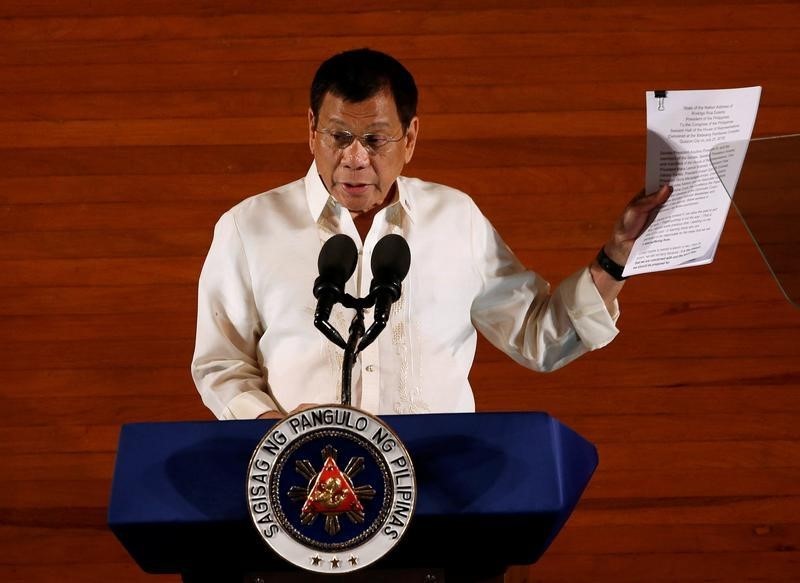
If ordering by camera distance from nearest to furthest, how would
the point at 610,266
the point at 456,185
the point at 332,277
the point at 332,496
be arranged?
the point at 332,496 → the point at 332,277 → the point at 610,266 → the point at 456,185

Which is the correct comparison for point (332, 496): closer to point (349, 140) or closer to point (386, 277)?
point (386, 277)

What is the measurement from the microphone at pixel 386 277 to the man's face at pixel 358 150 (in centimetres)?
40

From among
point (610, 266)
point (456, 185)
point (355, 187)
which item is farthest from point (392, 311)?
point (456, 185)

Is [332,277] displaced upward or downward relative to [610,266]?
upward

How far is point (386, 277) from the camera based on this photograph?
4.64 ft

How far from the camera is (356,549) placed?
1.28 metres

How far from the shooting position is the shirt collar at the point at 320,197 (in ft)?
6.44

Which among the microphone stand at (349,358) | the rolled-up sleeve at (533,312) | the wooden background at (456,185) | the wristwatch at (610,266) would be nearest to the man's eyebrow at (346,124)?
the rolled-up sleeve at (533,312)

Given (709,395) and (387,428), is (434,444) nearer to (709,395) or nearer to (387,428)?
(387,428)

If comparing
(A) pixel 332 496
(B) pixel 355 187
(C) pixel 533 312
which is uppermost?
(B) pixel 355 187

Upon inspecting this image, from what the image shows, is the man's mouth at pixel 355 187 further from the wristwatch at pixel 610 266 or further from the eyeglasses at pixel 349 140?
the wristwatch at pixel 610 266

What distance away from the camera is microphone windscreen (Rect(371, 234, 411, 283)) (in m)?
1.42

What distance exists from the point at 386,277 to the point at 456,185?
1794 millimetres

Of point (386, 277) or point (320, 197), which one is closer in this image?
point (386, 277)
